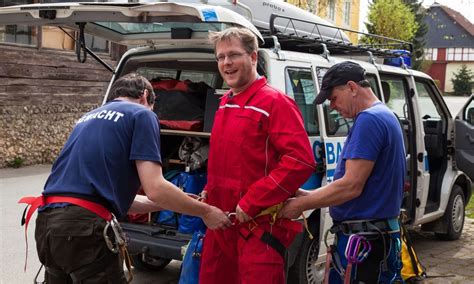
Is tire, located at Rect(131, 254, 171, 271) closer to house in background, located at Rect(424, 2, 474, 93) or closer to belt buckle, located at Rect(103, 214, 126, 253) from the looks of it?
belt buckle, located at Rect(103, 214, 126, 253)

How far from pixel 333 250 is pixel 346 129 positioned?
1.88 meters

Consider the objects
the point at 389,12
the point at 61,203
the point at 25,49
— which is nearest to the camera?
the point at 61,203

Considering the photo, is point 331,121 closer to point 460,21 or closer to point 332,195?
point 332,195

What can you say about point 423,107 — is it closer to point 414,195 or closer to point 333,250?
point 414,195

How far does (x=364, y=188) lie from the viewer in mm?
3320

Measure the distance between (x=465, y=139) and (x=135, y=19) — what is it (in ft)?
14.7

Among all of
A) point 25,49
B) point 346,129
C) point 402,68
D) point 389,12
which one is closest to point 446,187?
point 402,68

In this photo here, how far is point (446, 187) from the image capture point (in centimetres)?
700

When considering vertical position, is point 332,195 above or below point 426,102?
below

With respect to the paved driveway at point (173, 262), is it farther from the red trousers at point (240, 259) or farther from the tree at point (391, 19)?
the tree at point (391, 19)

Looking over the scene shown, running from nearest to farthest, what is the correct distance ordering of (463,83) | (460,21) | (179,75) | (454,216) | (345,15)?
(179,75)
(454,216)
(345,15)
(463,83)
(460,21)

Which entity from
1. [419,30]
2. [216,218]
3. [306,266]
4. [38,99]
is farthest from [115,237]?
[419,30]

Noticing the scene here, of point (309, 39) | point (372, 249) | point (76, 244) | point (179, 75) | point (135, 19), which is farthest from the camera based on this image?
point (179, 75)

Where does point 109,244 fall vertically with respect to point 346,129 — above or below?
below
